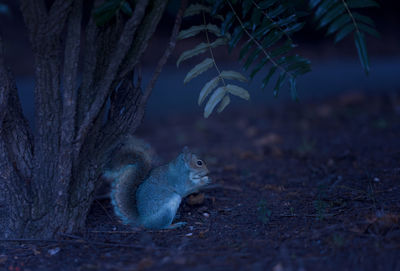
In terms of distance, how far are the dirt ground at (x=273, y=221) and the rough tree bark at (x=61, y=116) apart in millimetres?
192

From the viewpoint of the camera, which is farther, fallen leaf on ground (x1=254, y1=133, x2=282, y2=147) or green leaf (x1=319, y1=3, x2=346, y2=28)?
fallen leaf on ground (x1=254, y1=133, x2=282, y2=147)

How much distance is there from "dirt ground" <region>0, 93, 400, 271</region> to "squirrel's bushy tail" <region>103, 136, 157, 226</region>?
4.7 inches

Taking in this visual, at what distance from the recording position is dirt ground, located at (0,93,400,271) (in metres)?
1.95

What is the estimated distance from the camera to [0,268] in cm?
208

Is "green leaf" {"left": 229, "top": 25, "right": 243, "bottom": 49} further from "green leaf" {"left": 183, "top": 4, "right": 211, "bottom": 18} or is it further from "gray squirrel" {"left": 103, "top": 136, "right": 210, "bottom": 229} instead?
"gray squirrel" {"left": 103, "top": 136, "right": 210, "bottom": 229}

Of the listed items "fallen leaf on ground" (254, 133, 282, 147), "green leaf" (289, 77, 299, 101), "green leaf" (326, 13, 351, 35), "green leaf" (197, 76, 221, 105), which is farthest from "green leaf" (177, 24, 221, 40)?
"fallen leaf on ground" (254, 133, 282, 147)

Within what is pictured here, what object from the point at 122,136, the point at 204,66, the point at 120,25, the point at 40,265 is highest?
the point at 120,25

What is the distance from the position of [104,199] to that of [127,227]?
26.8 inches

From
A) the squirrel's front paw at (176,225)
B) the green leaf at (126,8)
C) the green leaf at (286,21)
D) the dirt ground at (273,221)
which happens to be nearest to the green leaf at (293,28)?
the green leaf at (286,21)

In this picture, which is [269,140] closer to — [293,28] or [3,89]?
[293,28]

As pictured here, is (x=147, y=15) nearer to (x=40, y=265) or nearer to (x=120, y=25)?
(x=120, y=25)

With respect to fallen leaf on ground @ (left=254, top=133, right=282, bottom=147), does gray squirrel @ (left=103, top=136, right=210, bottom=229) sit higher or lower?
higher

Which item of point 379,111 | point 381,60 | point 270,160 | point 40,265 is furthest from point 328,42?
point 40,265

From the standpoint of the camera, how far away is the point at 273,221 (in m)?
2.52
